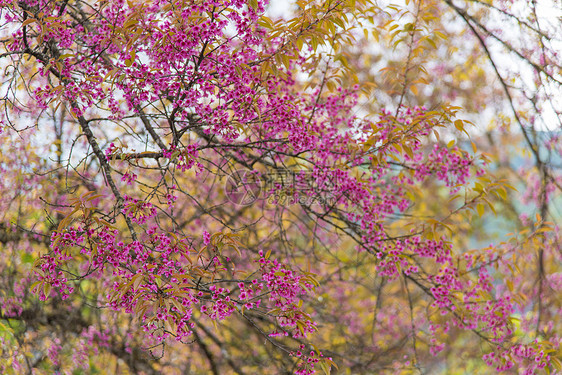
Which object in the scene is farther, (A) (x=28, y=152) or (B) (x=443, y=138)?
(B) (x=443, y=138)

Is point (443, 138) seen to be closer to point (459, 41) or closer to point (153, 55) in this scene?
point (459, 41)

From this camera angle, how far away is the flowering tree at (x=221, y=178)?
74.0 inches

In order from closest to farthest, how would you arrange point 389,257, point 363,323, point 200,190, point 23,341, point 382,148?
point 382,148 < point 389,257 < point 23,341 < point 200,190 < point 363,323

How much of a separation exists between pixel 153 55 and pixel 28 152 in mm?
1845

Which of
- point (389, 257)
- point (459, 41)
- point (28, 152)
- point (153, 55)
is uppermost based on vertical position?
point (459, 41)

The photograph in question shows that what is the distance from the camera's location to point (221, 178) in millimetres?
3154

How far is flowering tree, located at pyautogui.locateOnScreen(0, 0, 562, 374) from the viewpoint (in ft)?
6.17

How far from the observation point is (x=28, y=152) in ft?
11.2

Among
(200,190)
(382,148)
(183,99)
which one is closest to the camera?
(183,99)

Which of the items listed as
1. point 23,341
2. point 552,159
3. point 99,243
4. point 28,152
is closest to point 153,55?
point 99,243
